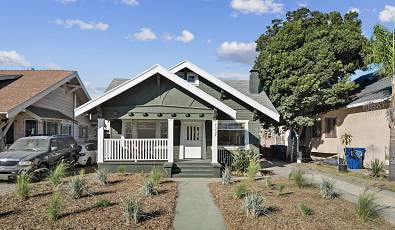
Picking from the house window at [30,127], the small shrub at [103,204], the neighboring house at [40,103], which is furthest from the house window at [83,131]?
the small shrub at [103,204]

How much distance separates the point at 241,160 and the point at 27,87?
1390cm

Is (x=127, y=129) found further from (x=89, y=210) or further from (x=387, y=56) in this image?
(x=387, y=56)

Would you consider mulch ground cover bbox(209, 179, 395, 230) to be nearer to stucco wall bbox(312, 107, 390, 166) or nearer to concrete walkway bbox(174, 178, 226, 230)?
concrete walkway bbox(174, 178, 226, 230)

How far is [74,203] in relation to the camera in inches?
390

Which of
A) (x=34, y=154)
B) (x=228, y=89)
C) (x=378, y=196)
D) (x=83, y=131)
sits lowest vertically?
(x=378, y=196)

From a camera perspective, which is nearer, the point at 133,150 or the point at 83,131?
the point at 133,150

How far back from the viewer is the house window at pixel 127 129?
20.5 metres

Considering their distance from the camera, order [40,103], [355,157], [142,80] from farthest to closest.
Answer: [40,103]
[355,157]
[142,80]

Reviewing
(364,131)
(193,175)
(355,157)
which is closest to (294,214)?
(193,175)

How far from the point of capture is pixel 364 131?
21.2m

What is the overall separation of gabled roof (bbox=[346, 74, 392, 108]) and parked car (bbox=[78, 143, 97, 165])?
1495cm

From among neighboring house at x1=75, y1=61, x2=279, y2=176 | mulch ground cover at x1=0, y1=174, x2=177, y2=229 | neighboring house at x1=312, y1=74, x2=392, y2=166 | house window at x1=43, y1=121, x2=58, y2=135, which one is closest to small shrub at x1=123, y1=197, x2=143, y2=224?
mulch ground cover at x1=0, y1=174, x2=177, y2=229

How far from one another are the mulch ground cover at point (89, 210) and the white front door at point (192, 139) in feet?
23.7

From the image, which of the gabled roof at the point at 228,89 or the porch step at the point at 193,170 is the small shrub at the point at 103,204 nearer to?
the porch step at the point at 193,170
